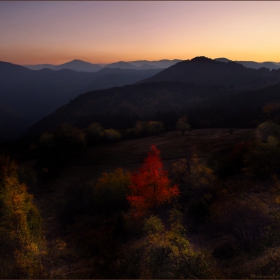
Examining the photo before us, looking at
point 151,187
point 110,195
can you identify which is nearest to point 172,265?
point 151,187

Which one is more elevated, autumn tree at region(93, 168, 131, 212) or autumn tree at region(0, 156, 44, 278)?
autumn tree at region(0, 156, 44, 278)

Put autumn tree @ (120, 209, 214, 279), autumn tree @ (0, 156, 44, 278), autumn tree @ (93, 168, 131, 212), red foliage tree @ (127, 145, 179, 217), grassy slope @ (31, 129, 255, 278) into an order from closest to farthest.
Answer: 1. autumn tree @ (120, 209, 214, 279)
2. autumn tree @ (0, 156, 44, 278)
3. red foliage tree @ (127, 145, 179, 217)
4. autumn tree @ (93, 168, 131, 212)
5. grassy slope @ (31, 129, 255, 278)

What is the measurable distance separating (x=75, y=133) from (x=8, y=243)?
202ft

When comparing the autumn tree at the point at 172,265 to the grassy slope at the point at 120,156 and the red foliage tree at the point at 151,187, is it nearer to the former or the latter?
the red foliage tree at the point at 151,187

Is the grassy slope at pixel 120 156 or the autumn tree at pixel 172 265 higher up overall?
the autumn tree at pixel 172 265

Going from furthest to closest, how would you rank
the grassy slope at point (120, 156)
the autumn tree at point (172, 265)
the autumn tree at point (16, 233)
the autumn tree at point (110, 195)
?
1. the grassy slope at point (120, 156)
2. the autumn tree at point (110, 195)
3. the autumn tree at point (16, 233)
4. the autumn tree at point (172, 265)

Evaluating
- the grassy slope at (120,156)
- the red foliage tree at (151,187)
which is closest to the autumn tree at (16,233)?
the grassy slope at (120,156)

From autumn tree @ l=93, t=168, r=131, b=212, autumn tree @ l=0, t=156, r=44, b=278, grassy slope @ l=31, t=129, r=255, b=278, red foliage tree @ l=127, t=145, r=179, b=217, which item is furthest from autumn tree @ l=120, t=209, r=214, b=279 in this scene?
autumn tree @ l=93, t=168, r=131, b=212

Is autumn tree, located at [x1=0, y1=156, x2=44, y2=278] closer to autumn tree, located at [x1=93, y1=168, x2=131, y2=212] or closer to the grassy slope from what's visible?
the grassy slope

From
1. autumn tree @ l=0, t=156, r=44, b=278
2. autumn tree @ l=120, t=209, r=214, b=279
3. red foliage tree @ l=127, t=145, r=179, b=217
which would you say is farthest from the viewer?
red foliage tree @ l=127, t=145, r=179, b=217

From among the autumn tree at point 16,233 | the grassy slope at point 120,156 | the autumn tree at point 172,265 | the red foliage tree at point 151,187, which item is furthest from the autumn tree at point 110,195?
the autumn tree at point 172,265

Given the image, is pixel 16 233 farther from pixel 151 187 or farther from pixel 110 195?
pixel 110 195

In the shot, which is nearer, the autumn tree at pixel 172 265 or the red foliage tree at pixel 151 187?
the autumn tree at pixel 172 265

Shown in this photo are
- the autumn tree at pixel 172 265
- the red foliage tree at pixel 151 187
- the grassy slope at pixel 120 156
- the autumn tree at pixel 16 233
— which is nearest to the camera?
the autumn tree at pixel 172 265
